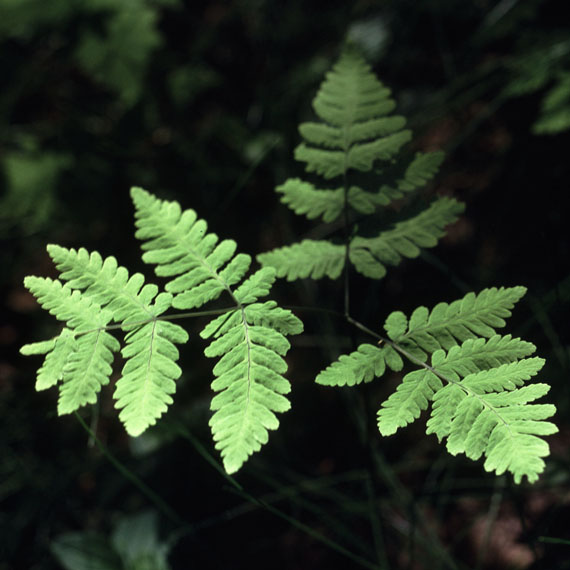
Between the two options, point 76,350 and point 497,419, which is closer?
point 497,419

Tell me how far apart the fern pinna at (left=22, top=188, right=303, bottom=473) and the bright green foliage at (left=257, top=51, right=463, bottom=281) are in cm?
22

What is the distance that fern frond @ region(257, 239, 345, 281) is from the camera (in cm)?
151

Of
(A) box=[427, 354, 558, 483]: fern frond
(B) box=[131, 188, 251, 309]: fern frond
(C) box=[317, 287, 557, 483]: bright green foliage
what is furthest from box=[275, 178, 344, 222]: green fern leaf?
(A) box=[427, 354, 558, 483]: fern frond

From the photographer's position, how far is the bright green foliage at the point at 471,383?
3.36 feet

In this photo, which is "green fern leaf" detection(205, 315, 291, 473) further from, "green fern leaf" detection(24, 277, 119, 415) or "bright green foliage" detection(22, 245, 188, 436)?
"green fern leaf" detection(24, 277, 119, 415)

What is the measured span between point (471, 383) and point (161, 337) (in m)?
0.74

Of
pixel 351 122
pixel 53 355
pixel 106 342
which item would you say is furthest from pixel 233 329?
pixel 351 122

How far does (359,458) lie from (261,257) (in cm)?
121

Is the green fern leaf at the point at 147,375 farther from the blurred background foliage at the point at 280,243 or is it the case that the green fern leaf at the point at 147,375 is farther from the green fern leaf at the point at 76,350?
the blurred background foliage at the point at 280,243

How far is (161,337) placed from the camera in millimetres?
1262

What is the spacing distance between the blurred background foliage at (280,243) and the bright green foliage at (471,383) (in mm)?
576

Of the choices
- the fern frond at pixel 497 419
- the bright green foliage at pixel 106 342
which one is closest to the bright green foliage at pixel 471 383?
the fern frond at pixel 497 419

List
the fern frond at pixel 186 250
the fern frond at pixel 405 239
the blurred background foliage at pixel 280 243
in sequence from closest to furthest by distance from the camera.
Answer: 1. the fern frond at pixel 186 250
2. the fern frond at pixel 405 239
3. the blurred background foliage at pixel 280 243

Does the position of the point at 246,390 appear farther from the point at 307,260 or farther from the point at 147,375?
the point at 307,260
